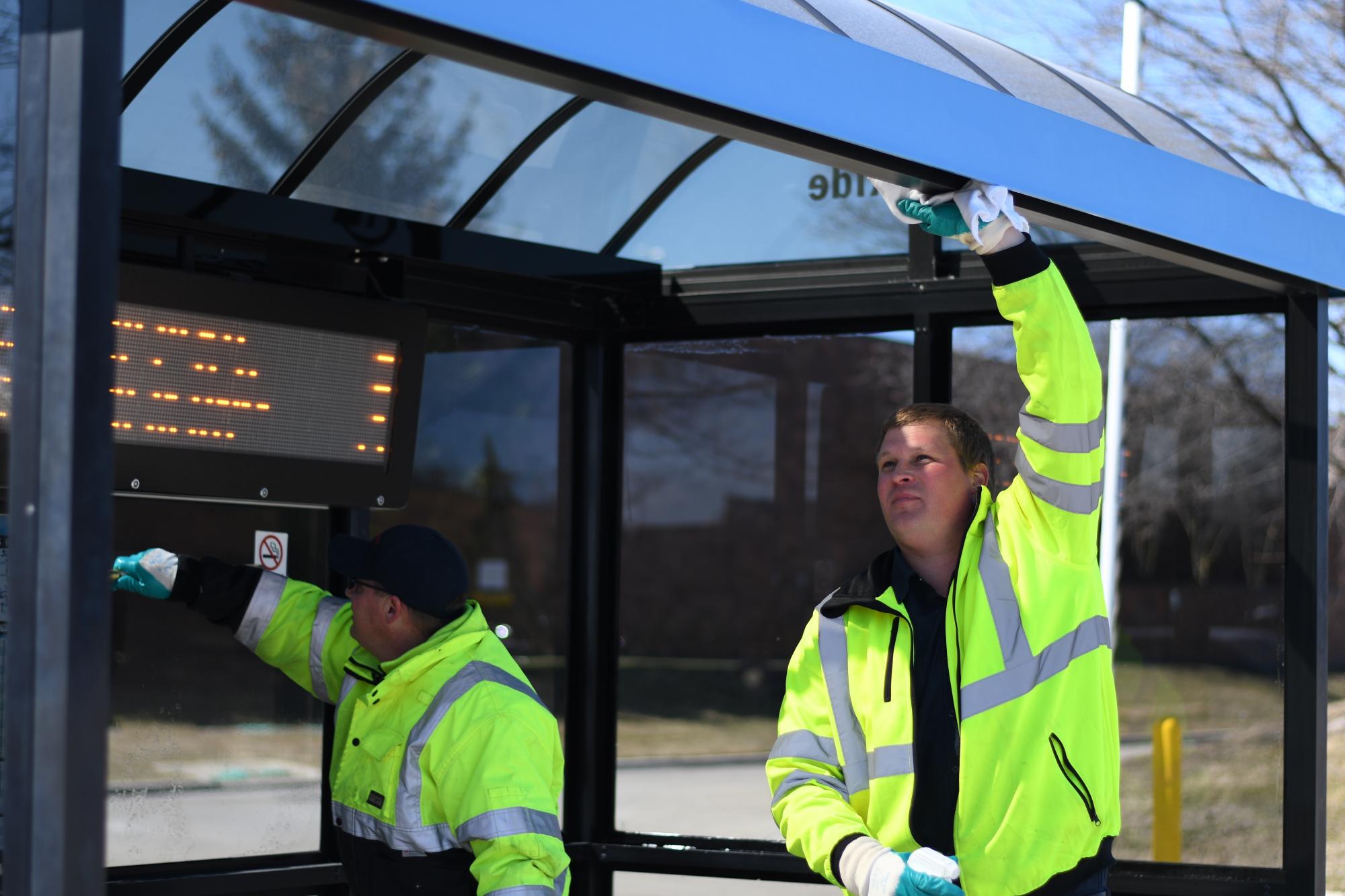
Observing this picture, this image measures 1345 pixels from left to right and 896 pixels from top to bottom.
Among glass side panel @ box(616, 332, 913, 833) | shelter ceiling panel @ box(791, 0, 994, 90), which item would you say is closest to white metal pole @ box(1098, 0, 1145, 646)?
glass side panel @ box(616, 332, 913, 833)

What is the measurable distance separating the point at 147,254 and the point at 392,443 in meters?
0.93

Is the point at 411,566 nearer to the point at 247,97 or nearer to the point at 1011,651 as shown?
the point at 1011,651

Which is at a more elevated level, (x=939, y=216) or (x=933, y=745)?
(x=939, y=216)

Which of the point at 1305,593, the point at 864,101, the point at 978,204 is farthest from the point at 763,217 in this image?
the point at 864,101

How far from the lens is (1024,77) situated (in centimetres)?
395

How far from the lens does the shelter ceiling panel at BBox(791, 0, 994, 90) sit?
10.4 ft

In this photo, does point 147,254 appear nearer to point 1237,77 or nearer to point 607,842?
point 607,842

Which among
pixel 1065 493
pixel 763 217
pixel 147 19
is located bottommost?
pixel 1065 493

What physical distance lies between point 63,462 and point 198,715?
2962mm

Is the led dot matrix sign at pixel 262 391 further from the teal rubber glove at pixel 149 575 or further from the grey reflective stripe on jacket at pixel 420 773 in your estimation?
the grey reflective stripe on jacket at pixel 420 773

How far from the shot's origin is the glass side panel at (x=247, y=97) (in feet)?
14.7

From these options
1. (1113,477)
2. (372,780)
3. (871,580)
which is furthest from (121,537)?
(1113,477)

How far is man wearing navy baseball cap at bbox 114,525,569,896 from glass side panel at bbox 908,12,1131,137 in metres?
1.82

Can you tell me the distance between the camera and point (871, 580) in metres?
3.21
